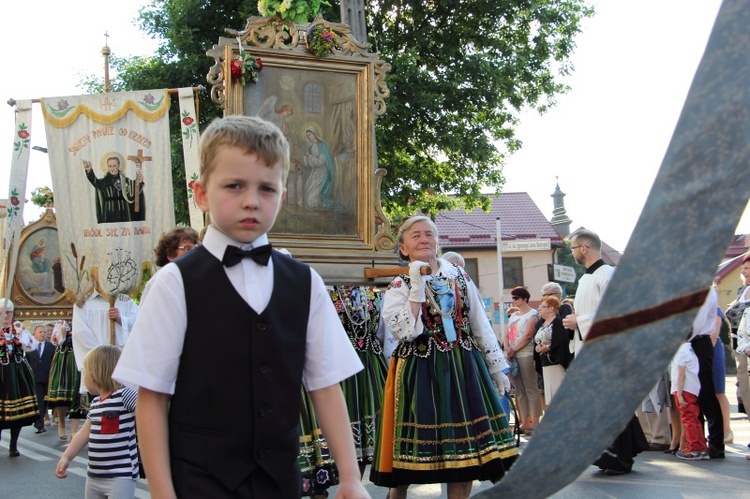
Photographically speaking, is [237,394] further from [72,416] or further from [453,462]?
[72,416]

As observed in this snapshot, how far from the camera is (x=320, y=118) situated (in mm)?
9852

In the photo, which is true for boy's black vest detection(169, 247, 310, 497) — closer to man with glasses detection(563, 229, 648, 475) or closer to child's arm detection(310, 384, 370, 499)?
child's arm detection(310, 384, 370, 499)

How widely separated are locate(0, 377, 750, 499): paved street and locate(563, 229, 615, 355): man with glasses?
127cm

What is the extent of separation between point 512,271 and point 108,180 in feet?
155

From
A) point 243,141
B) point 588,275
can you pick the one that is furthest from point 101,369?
point 588,275

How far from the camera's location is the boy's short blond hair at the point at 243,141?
253cm

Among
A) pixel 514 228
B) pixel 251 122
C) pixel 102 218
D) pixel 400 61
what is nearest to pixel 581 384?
pixel 251 122

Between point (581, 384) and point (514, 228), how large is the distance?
54.9 meters

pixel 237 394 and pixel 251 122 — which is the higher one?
pixel 251 122

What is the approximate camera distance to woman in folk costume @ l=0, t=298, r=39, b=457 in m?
12.9

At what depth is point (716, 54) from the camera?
1.24 m

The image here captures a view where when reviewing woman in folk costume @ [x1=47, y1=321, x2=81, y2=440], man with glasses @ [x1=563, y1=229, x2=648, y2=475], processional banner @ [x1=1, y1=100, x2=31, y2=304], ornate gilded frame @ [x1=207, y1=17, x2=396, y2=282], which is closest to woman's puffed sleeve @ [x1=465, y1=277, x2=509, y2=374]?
man with glasses @ [x1=563, y1=229, x2=648, y2=475]

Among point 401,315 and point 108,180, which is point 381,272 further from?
point 108,180

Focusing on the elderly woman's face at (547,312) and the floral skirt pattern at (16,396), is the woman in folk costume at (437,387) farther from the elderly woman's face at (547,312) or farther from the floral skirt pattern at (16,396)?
the floral skirt pattern at (16,396)
